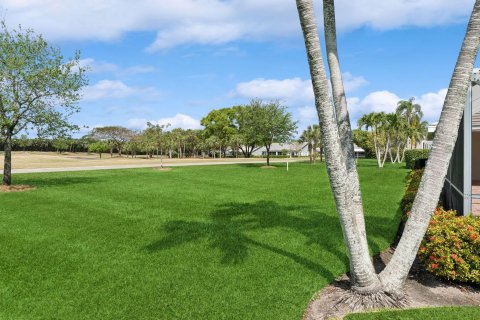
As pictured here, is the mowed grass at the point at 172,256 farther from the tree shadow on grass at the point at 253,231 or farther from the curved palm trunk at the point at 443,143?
the curved palm trunk at the point at 443,143

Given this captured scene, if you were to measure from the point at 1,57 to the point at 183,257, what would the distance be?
61.6ft

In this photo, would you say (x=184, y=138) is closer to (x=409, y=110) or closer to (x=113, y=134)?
(x=113, y=134)

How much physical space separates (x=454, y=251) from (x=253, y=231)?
17.0ft

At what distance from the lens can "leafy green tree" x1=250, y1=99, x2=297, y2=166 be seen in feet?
140

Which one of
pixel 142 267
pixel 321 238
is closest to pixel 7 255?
pixel 142 267

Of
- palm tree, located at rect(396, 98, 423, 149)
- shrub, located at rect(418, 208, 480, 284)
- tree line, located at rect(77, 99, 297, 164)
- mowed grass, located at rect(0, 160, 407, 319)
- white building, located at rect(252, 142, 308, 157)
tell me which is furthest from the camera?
white building, located at rect(252, 142, 308, 157)

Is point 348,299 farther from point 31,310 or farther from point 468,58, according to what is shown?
point 31,310

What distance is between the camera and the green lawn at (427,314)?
5.36 m

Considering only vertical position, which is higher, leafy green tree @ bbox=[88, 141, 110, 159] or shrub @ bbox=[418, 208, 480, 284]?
leafy green tree @ bbox=[88, 141, 110, 159]

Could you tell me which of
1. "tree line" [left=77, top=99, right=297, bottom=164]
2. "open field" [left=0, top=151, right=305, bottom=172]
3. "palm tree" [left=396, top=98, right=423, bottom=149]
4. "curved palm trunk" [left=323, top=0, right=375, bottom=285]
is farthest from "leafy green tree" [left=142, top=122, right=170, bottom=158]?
"curved palm trunk" [left=323, top=0, right=375, bottom=285]

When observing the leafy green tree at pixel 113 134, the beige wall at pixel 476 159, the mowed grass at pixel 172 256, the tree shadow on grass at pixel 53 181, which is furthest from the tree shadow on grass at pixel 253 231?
the leafy green tree at pixel 113 134

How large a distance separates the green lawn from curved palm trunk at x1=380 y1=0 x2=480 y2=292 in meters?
0.76

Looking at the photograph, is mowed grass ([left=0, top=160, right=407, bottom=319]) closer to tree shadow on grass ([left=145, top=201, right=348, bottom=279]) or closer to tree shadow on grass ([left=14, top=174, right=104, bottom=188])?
tree shadow on grass ([left=145, top=201, right=348, bottom=279])

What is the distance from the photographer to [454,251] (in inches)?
257
